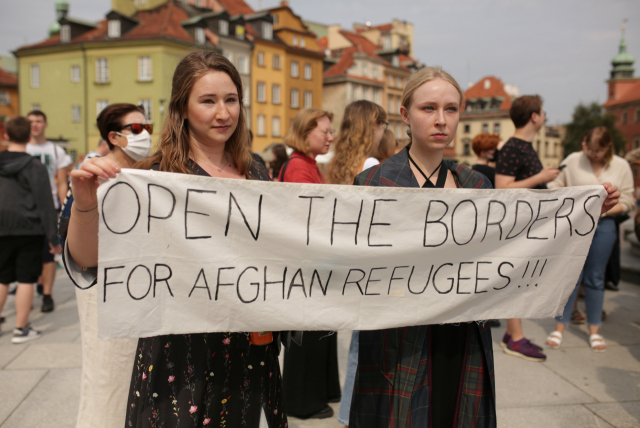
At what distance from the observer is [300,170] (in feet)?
12.2

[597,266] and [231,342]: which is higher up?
[231,342]

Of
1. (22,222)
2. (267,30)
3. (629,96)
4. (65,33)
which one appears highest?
(267,30)

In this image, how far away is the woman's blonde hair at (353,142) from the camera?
12.5 ft

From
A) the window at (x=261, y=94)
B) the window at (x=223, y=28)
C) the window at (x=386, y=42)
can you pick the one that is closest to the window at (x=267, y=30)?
the window at (x=223, y=28)

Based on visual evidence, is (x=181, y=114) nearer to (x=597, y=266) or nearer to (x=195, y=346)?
(x=195, y=346)

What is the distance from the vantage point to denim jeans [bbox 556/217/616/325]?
4789 millimetres

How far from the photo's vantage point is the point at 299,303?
2.12 m

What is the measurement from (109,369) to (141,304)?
2.79 feet

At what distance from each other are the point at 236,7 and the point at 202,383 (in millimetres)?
50348

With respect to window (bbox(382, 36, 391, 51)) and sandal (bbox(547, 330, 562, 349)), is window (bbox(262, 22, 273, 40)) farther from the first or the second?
sandal (bbox(547, 330, 562, 349))

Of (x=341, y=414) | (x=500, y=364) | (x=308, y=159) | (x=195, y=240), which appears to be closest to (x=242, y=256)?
(x=195, y=240)

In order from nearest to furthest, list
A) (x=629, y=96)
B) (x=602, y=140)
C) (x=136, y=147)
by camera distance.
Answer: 1. (x=136, y=147)
2. (x=602, y=140)
3. (x=629, y=96)

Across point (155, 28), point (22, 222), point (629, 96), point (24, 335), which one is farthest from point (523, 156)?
point (629, 96)

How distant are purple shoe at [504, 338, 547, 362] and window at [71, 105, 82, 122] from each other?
3727cm
